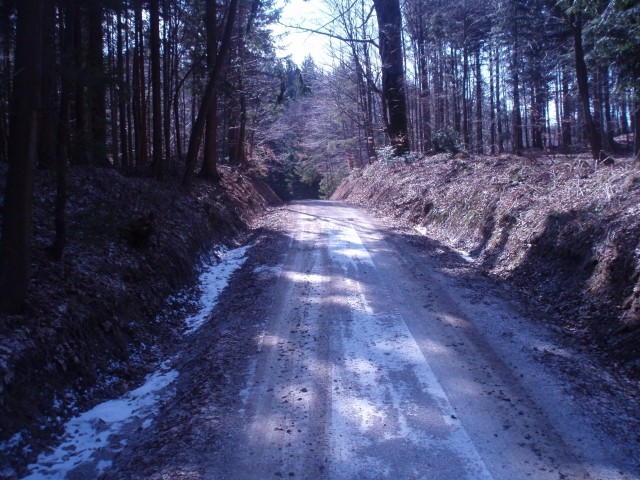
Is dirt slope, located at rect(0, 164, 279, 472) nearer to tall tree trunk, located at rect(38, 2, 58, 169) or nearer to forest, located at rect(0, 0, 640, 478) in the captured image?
forest, located at rect(0, 0, 640, 478)

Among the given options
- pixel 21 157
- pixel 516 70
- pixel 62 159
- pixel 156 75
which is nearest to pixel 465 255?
pixel 62 159

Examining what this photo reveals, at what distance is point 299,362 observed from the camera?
265 inches

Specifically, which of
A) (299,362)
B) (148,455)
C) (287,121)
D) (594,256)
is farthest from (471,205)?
(287,121)

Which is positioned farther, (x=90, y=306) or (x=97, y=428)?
(x=90, y=306)

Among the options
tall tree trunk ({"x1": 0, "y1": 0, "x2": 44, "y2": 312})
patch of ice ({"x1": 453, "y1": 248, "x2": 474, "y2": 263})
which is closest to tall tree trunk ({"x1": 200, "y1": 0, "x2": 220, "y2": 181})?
patch of ice ({"x1": 453, "y1": 248, "x2": 474, "y2": 263})

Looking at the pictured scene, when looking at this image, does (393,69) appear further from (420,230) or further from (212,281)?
(212,281)

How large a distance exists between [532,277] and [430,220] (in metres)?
8.16

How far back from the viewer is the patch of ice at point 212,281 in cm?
951

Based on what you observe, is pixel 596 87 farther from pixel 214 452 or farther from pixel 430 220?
pixel 214 452

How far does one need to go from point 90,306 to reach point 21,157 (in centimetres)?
216

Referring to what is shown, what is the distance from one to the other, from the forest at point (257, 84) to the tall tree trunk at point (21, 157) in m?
0.02

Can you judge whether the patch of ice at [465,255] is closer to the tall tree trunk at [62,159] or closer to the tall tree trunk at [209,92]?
the tall tree trunk at [62,159]

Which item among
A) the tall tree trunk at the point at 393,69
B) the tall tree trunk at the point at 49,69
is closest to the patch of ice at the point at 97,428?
the tall tree trunk at the point at 49,69

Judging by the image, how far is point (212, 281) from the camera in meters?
11.9
